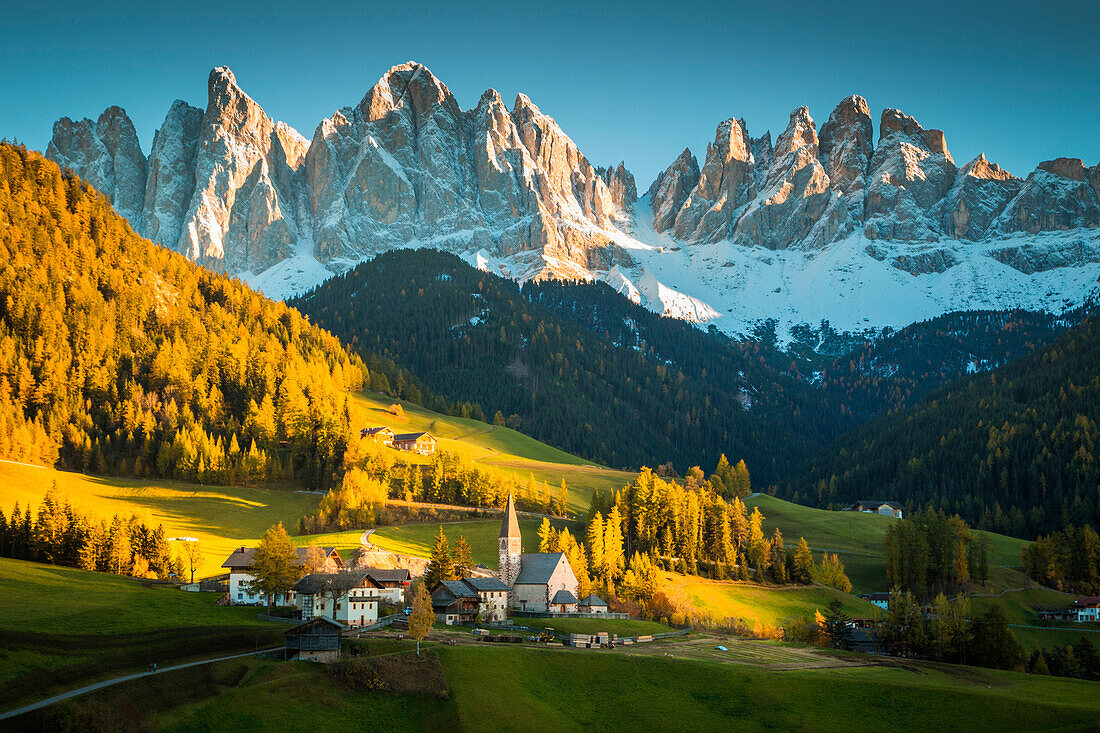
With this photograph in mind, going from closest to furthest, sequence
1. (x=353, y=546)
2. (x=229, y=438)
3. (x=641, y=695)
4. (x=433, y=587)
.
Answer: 1. (x=641, y=695)
2. (x=433, y=587)
3. (x=353, y=546)
4. (x=229, y=438)

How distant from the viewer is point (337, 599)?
7194 cm

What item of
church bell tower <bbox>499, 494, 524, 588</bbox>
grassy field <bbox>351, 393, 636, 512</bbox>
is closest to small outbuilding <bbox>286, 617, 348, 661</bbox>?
church bell tower <bbox>499, 494, 524, 588</bbox>

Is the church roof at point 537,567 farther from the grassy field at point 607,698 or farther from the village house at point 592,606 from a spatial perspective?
the grassy field at point 607,698

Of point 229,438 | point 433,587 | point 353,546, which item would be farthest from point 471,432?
point 433,587

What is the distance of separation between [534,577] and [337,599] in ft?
75.1

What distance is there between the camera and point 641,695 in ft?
195

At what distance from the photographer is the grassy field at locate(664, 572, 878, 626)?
97812 millimetres

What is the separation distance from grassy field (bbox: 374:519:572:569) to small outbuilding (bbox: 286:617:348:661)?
39953 millimetres

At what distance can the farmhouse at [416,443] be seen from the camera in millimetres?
161625

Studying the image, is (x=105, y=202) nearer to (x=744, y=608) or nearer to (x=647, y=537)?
(x=647, y=537)

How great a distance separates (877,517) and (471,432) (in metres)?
87.0

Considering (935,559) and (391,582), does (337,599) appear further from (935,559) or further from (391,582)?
(935,559)

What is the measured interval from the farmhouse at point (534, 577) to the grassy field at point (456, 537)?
31.7 feet

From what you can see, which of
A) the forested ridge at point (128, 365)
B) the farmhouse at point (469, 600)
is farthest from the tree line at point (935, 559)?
the forested ridge at point (128, 365)
